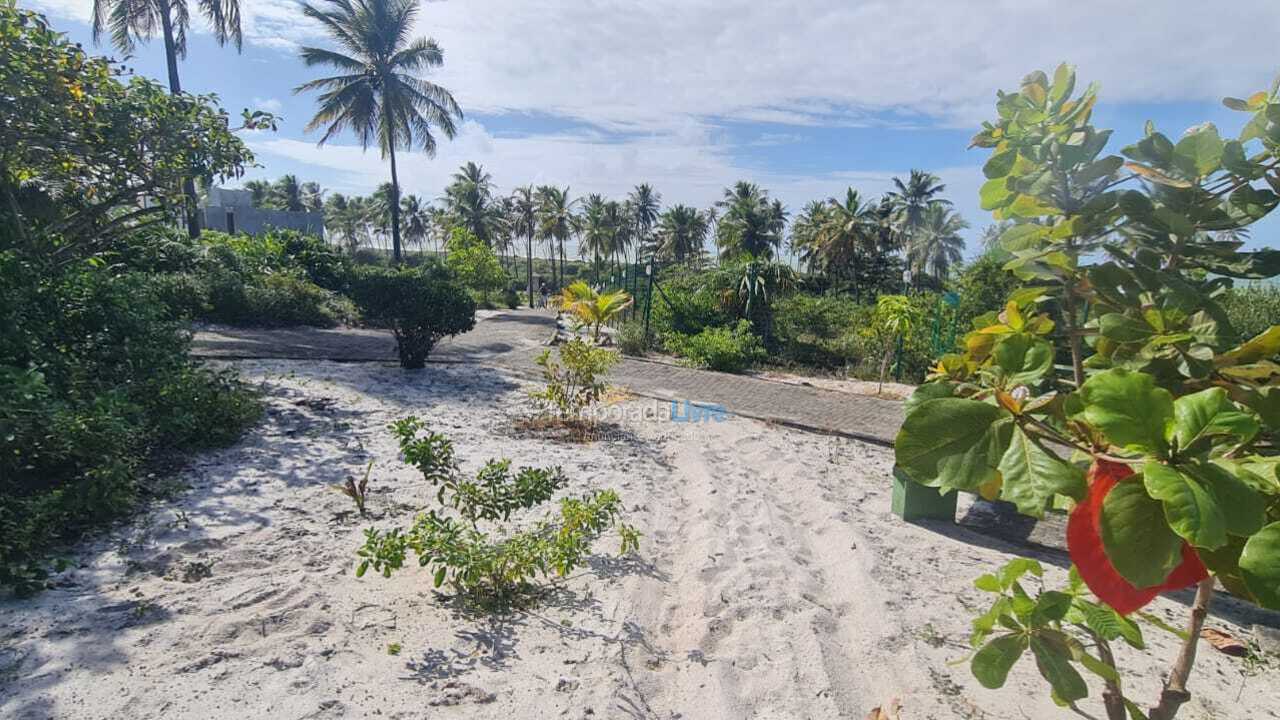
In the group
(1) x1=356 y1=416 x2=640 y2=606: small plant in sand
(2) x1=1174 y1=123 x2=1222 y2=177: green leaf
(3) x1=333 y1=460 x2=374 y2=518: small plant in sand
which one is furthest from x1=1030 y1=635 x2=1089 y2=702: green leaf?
(3) x1=333 y1=460 x2=374 y2=518: small plant in sand

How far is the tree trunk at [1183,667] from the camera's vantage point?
3.92ft

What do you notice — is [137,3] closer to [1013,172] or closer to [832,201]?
[1013,172]

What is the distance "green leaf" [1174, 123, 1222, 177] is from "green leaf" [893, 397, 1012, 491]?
527mm

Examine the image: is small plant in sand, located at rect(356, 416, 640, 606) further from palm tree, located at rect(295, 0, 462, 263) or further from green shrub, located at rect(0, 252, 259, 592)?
palm tree, located at rect(295, 0, 462, 263)

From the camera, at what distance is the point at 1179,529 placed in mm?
676

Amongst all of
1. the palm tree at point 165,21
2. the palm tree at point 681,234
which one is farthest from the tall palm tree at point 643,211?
the palm tree at point 165,21

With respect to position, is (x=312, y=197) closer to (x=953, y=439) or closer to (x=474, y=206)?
(x=474, y=206)

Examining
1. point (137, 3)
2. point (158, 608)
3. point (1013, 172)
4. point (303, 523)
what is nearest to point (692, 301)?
point (303, 523)

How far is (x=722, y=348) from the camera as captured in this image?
11.5m

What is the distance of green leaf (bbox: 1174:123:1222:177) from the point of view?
0.94 m

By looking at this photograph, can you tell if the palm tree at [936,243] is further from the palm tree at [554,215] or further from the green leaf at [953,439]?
the green leaf at [953,439]

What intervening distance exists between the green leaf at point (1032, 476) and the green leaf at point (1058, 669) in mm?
410

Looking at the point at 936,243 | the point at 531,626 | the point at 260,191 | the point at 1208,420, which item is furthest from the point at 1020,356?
the point at 260,191

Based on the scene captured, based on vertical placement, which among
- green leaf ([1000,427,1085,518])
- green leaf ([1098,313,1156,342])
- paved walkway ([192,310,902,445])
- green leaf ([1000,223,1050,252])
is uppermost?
green leaf ([1000,223,1050,252])
